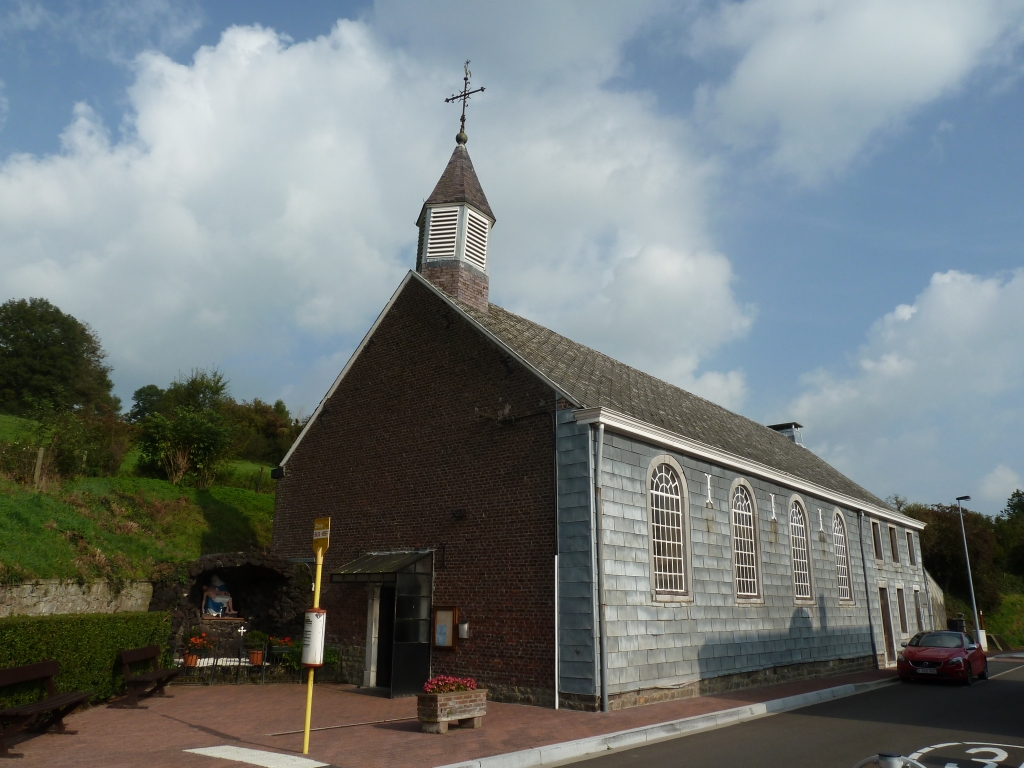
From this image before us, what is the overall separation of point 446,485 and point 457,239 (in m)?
6.90

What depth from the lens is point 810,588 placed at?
788 inches

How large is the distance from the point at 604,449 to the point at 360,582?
246 inches

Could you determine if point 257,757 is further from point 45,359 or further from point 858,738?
point 45,359

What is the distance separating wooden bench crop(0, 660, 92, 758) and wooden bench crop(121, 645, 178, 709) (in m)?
1.64

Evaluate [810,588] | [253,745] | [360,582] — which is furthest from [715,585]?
[253,745]

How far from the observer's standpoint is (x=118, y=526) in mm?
19156

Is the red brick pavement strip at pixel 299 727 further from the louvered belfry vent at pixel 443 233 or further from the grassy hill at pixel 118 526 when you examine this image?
the louvered belfry vent at pixel 443 233

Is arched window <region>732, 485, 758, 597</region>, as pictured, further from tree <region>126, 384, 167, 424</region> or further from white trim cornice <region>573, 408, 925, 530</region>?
tree <region>126, 384, 167, 424</region>

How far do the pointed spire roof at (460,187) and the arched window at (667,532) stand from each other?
29.4 feet

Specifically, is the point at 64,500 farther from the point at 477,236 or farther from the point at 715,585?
the point at 715,585

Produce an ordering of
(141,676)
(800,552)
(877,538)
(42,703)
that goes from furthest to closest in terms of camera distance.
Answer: (877,538)
(800,552)
(141,676)
(42,703)

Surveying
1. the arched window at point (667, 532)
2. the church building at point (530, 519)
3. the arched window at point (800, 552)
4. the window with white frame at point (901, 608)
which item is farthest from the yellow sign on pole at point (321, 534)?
the window with white frame at point (901, 608)

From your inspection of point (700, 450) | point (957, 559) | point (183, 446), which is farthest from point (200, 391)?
point (957, 559)

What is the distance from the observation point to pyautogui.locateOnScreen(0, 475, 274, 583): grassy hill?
1563cm
